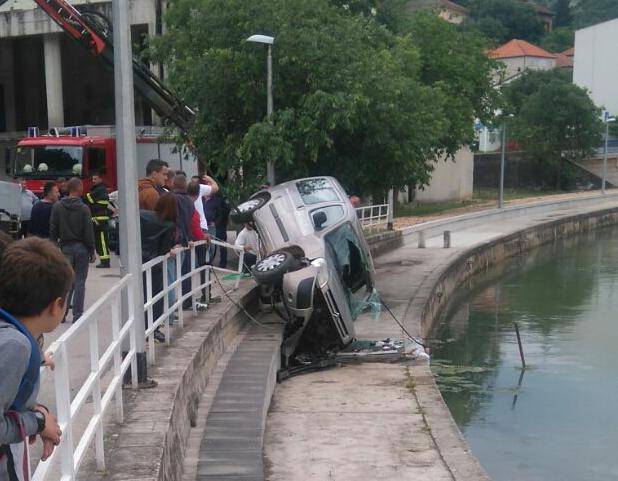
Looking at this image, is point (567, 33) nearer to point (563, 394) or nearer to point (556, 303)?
point (556, 303)

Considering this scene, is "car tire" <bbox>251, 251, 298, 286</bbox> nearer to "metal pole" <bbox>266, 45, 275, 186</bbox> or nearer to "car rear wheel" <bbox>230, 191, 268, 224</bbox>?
"car rear wheel" <bbox>230, 191, 268, 224</bbox>

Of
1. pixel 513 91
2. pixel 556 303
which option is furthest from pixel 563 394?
pixel 513 91

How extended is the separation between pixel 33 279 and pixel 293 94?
15.5 metres

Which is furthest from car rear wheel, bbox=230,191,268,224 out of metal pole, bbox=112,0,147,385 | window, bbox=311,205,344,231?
metal pole, bbox=112,0,147,385

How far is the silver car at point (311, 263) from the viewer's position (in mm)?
10781

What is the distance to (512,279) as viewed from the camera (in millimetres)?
27781

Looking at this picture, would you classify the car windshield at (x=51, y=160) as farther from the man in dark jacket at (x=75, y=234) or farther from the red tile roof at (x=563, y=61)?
the red tile roof at (x=563, y=61)

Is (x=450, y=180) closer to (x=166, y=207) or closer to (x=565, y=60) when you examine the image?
(x=166, y=207)

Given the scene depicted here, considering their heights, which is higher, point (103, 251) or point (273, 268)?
point (273, 268)

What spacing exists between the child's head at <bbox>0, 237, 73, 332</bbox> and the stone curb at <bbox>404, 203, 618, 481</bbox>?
455 cm

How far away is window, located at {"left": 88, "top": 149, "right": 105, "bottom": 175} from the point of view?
1903cm

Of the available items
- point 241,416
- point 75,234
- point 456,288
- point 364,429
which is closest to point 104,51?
point 456,288

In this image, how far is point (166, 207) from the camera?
8.30 meters

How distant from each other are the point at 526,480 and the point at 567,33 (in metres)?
114
